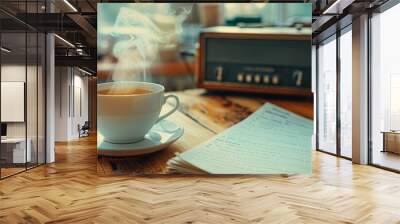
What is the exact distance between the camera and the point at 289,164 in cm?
557

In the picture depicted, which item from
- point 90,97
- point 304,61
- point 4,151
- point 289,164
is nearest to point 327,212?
point 289,164

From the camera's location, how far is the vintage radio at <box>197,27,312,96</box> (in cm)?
543

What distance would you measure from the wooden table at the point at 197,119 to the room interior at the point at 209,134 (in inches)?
0.6

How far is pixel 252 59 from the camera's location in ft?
17.9

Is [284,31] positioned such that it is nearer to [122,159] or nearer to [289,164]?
[289,164]

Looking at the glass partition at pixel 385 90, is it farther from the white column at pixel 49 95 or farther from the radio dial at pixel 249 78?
the white column at pixel 49 95

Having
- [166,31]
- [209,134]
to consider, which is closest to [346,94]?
[209,134]

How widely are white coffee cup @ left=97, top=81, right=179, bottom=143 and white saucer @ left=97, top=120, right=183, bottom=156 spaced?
60 mm

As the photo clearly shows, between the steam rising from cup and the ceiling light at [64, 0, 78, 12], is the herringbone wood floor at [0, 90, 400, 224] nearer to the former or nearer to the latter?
the steam rising from cup

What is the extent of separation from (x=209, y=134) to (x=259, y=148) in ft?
2.45

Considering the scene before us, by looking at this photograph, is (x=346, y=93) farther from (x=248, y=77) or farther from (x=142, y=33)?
(x=142, y=33)

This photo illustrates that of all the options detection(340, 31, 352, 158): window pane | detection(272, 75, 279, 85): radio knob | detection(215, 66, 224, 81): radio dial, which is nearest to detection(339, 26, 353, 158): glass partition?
detection(340, 31, 352, 158): window pane

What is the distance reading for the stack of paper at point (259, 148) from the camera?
17.9 feet

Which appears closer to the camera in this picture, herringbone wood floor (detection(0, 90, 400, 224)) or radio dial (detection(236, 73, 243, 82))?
herringbone wood floor (detection(0, 90, 400, 224))
